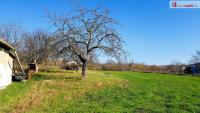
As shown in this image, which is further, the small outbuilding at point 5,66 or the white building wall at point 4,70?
the white building wall at point 4,70

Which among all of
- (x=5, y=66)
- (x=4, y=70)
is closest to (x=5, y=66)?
(x=5, y=66)

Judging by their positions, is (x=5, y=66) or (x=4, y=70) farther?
(x=5, y=66)

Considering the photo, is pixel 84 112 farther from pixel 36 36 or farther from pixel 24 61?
pixel 36 36

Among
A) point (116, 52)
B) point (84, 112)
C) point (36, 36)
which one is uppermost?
point (36, 36)

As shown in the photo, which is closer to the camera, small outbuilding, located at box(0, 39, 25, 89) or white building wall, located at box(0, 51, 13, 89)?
small outbuilding, located at box(0, 39, 25, 89)

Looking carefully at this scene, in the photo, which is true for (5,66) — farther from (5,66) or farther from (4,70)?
(4,70)

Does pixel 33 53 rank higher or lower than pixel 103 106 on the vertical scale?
higher

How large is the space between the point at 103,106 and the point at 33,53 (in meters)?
44.7

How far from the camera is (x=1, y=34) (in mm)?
67000

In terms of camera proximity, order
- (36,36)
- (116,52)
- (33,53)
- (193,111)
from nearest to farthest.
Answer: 1. (193,111)
2. (116,52)
3. (33,53)
4. (36,36)

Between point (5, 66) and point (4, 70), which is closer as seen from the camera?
point (4, 70)

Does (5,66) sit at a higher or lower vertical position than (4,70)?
higher

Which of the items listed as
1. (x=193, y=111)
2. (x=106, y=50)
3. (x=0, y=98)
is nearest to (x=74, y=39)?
(x=106, y=50)

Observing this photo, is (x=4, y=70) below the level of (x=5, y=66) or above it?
below
